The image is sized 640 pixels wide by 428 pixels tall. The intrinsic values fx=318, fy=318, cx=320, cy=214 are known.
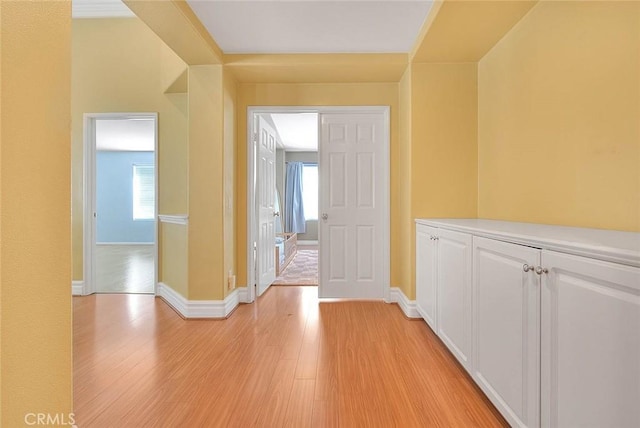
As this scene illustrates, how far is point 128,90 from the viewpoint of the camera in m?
3.62

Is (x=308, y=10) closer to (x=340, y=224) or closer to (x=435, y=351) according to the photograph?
(x=340, y=224)

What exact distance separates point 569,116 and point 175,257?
11.4ft

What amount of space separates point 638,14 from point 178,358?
307cm

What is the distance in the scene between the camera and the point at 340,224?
3.48 meters

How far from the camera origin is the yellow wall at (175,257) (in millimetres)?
3142

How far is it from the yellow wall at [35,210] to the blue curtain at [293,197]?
713 centimetres

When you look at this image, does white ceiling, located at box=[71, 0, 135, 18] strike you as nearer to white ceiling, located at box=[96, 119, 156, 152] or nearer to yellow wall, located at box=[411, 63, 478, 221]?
white ceiling, located at box=[96, 119, 156, 152]

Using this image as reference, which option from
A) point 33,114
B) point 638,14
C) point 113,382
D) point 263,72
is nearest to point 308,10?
point 263,72

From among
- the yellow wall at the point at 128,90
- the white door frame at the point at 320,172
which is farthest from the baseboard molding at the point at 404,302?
the yellow wall at the point at 128,90

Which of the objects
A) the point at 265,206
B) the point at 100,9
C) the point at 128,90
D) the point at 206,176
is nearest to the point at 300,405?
the point at 206,176

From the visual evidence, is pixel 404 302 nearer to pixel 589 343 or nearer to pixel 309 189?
pixel 589 343

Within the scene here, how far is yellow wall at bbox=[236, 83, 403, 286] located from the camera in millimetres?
3365

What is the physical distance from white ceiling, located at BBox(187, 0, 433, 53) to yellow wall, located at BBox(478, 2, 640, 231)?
795mm

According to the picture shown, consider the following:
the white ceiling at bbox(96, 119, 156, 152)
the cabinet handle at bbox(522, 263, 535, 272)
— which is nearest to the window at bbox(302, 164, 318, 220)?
the white ceiling at bbox(96, 119, 156, 152)
